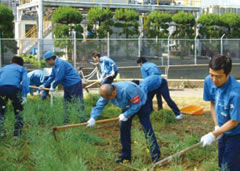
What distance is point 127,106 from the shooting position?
4.97m

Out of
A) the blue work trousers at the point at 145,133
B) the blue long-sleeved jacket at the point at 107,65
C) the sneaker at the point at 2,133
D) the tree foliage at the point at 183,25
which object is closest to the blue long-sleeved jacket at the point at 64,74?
the sneaker at the point at 2,133

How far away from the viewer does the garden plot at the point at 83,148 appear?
15.0 feet

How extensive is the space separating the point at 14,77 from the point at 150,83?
2686 mm

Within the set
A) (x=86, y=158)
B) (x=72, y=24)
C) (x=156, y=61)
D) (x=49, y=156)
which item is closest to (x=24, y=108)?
(x=86, y=158)

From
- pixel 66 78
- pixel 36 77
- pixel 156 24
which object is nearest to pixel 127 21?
pixel 156 24

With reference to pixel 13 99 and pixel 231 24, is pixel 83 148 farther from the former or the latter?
pixel 231 24

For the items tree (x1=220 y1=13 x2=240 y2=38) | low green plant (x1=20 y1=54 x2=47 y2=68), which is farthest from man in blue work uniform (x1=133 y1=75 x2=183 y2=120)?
tree (x1=220 y1=13 x2=240 y2=38)

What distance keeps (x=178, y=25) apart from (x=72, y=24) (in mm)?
6421

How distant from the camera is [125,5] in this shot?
22641mm

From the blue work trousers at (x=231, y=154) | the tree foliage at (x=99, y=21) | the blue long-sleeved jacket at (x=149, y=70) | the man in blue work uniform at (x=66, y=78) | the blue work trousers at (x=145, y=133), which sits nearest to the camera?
the blue work trousers at (x=231, y=154)

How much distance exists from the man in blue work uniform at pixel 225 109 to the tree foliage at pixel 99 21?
1581 cm

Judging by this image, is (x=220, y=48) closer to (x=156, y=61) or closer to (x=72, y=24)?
(x=156, y=61)

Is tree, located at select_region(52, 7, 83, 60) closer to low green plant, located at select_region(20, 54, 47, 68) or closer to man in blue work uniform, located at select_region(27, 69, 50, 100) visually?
low green plant, located at select_region(20, 54, 47, 68)

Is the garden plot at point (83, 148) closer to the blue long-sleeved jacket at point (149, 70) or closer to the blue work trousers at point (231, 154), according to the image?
the blue work trousers at point (231, 154)
